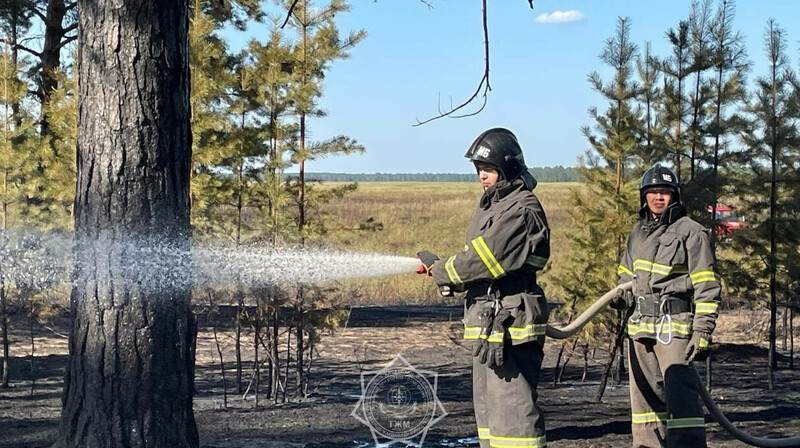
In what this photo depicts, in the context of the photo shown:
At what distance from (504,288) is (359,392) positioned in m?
5.07

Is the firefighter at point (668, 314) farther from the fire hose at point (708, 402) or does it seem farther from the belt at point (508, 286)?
the belt at point (508, 286)

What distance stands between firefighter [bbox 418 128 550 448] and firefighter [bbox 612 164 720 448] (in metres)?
1.47

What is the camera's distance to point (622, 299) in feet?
23.0

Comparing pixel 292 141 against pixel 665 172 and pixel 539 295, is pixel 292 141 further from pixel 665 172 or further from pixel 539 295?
pixel 539 295

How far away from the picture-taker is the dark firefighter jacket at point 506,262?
499cm

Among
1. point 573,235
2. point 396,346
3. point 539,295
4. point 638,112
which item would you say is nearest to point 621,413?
point 573,235

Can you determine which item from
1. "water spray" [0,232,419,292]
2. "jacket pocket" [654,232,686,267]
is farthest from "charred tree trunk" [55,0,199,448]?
"jacket pocket" [654,232,686,267]

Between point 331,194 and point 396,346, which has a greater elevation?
point 331,194

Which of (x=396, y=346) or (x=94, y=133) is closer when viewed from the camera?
(x=94, y=133)

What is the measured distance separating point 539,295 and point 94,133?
254cm

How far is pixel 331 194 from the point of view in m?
9.32

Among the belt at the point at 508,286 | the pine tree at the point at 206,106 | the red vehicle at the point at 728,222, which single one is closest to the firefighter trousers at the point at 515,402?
the belt at the point at 508,286

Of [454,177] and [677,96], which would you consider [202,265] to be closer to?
[677,96]

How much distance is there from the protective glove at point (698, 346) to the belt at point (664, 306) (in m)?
0.27
